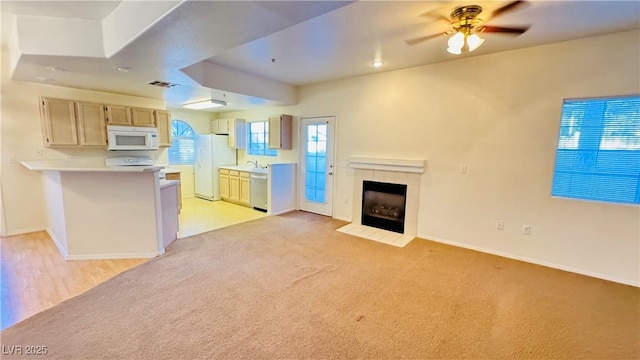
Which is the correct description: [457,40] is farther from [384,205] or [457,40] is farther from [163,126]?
[163,126]

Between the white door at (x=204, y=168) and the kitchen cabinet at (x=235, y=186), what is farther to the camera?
the white door at (x=204, y=168)

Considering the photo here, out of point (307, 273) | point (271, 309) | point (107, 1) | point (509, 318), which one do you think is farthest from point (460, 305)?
point (107, 1)

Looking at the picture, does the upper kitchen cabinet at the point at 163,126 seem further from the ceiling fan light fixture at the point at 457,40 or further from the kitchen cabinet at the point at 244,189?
the ceiling fan light fixture at the point at 457,40

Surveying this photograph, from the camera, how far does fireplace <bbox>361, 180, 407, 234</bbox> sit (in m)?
4.46

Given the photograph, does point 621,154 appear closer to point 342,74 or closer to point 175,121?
point 342,74

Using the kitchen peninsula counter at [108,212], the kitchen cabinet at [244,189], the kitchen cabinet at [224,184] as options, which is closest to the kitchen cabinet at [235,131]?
the kitchen cabinet at [224,184]

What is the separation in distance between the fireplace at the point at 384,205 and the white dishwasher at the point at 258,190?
6.87 feet

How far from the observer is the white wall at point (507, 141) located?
2.93m

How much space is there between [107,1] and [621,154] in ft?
17.4

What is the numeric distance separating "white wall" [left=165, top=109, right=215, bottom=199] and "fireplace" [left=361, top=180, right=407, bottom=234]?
4.74 m

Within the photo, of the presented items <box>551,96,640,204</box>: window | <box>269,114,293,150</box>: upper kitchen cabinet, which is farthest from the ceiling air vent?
<box>551,96,640,204</box>: window

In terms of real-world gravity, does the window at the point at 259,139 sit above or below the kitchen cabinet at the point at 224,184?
above

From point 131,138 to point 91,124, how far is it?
60 cm

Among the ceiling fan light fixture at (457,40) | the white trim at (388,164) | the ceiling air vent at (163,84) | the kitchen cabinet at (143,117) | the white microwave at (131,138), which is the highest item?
the ceiling fan light fixture at (457,40)
